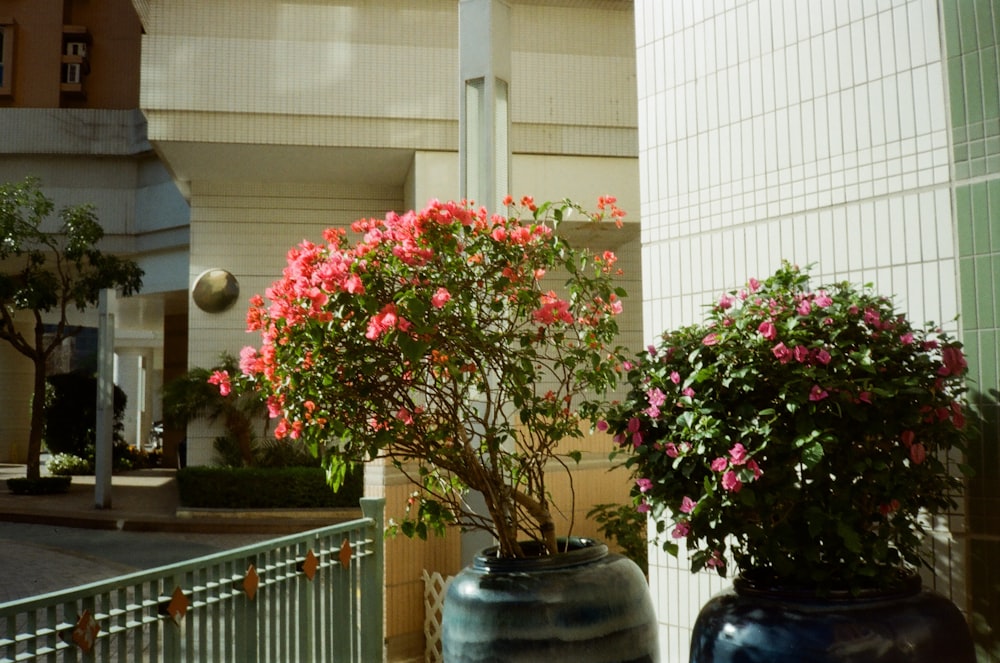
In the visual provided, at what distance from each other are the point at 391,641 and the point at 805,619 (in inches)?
148

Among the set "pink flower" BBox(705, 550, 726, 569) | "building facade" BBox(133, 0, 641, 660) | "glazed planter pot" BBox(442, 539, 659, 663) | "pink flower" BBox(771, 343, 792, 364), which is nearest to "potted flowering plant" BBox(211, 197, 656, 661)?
"glazed planter pot" BBox(442, 539, 659, 663)

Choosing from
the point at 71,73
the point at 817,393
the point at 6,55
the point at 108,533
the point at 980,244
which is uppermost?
the point at 6,55

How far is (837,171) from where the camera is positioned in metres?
3.80

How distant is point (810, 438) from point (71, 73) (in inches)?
883

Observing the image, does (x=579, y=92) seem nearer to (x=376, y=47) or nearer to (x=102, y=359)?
(x=376, y=47)

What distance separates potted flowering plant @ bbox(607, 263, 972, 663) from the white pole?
1347cm

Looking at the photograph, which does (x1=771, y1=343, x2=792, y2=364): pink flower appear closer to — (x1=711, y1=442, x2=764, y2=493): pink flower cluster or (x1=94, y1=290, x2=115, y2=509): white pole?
(x1=711, y1=442, x2=764, y2=493): pink flower cluster

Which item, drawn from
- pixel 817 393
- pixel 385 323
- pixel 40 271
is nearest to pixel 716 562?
pixel 817 393

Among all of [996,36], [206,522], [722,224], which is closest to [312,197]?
[206,522]

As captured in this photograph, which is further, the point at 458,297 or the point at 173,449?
the point at 173,449

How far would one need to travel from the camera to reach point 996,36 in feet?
10.8

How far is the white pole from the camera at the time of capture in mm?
14805

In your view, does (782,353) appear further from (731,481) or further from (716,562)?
(716,562)

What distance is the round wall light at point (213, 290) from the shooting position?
1571cm
